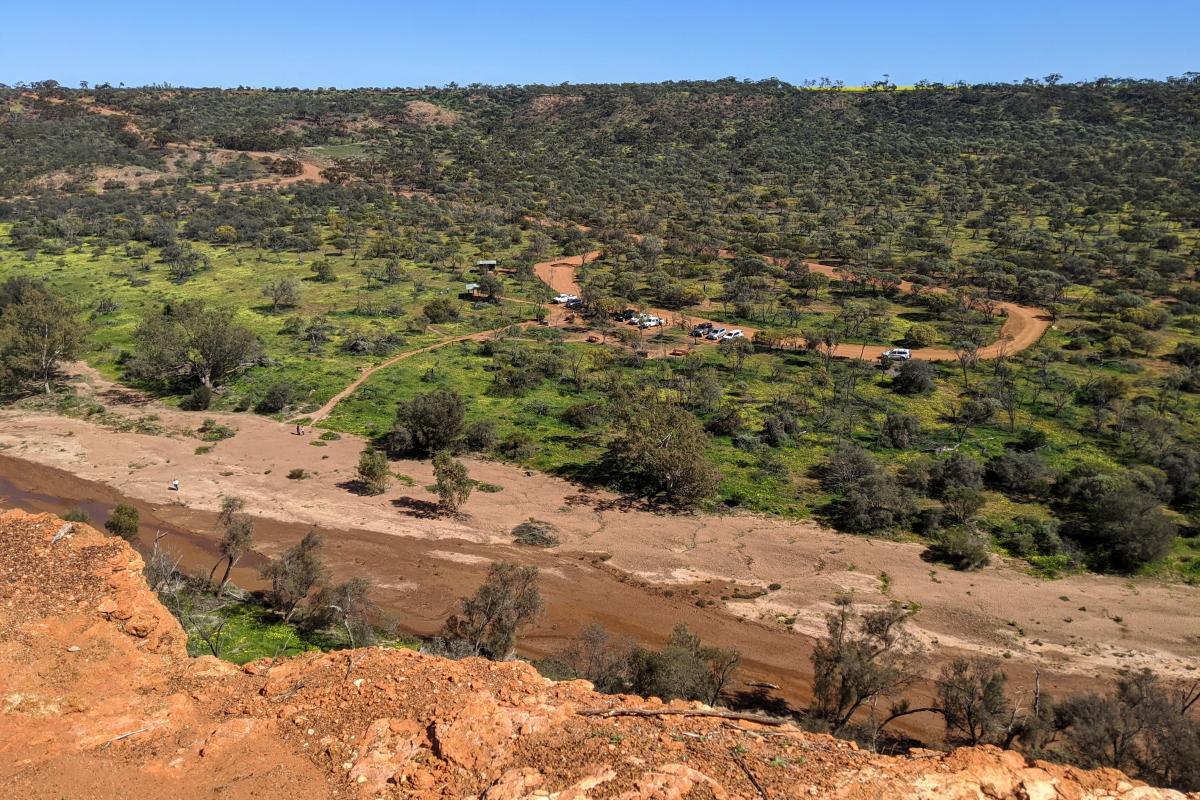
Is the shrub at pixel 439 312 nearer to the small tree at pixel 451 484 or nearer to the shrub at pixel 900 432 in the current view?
the small tree at pixel 451 484

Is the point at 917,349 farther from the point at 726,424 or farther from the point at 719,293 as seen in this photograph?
the point at 726,424

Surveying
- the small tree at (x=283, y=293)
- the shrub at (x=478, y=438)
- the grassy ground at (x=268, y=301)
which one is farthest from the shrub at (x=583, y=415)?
the small tree at (x=283, y=293)

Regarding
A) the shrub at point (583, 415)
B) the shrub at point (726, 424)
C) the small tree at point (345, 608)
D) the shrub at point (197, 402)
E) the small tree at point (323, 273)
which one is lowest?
the small tree at point (345, 608)

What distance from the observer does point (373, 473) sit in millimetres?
36719

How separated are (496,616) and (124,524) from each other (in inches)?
731

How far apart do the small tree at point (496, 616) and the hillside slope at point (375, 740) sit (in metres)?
9.77

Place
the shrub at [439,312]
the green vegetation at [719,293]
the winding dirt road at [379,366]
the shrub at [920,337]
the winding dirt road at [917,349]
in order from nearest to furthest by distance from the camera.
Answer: the green vegetation at [719,293]
the winding dirt road at [379,366]
the winding dirt road at [917,349]
the shrub at [920,337]
the shrub at [439,312]

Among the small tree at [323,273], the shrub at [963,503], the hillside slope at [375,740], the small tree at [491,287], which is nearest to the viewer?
the hillside slope at [375,740]

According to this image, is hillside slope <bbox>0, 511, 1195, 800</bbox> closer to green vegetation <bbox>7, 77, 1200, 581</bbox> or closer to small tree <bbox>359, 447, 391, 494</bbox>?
small tree <bbox>359, 447, 391, 494</bbox>

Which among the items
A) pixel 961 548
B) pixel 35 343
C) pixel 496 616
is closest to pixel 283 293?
pixel 35 343

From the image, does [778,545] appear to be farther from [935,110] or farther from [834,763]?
[935,110]

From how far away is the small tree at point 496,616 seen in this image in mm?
23656

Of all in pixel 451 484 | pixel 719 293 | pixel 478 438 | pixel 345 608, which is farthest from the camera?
pixel 719 293

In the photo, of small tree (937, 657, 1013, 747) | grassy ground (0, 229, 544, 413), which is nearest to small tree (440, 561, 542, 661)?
small tree (937, 657, 1013, 747)
